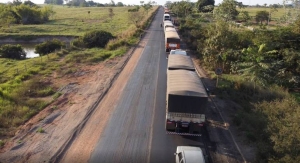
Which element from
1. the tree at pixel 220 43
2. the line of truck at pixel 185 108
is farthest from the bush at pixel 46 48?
the line of truck at pixel 185 108

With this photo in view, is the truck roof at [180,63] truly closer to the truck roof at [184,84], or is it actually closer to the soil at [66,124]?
the truck roof at [184,84]

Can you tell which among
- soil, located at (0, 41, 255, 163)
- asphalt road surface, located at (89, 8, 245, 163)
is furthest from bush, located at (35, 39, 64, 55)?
asphalt road surface, located at (89, 8, 245, 163)

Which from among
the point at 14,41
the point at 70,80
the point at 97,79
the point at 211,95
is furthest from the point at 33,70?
the point at 14,41

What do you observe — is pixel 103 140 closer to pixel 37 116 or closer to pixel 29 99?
pixel 37 116

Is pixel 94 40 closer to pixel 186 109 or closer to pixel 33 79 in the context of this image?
pixel 33 79

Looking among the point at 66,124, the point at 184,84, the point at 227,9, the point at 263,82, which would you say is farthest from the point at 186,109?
the point at 227,9

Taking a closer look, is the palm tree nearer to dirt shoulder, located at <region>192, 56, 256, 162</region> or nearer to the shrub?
dirt shoulder, located at <region>192, 56, 256, 162</region>
